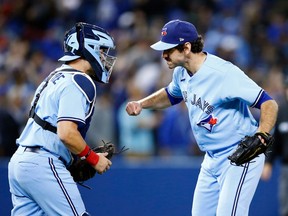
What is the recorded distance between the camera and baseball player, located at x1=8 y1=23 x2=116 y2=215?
232 inches

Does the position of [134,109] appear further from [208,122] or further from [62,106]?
[62,106]

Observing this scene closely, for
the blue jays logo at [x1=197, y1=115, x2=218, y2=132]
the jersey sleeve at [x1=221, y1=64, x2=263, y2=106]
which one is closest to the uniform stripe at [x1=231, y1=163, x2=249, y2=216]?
the blue jays logo at [x1=197, y1=115, x2=218, y2=132]

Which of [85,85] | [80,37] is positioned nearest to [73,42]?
[80,37]

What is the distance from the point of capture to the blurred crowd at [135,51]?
39.9 ft

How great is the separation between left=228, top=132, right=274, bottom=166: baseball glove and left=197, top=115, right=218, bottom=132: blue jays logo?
1.23 ft

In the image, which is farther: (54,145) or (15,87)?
(15,87)

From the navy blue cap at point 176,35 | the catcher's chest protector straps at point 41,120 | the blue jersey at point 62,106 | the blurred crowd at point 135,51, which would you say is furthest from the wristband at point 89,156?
the blurred crowd at point 135,51

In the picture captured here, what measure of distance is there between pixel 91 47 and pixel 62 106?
2.05 feet

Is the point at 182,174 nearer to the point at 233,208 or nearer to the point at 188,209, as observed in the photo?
the point at 188,209

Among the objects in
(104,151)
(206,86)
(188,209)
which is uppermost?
(206,86)

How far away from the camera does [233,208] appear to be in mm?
6445

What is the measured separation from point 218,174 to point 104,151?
972mm

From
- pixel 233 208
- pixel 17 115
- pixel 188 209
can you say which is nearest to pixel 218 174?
pixel 233 208

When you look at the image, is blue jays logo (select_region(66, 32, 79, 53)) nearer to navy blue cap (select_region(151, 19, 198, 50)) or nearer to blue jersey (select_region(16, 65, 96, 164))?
blue jersey (select_region(16, 65, 96, 164))
